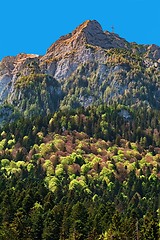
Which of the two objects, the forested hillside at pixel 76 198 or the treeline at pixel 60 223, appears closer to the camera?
the treeline at pixel 60 223

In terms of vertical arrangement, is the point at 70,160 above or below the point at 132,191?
above

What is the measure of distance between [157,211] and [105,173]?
5111cm

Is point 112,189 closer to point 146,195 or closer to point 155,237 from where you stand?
point 146,195

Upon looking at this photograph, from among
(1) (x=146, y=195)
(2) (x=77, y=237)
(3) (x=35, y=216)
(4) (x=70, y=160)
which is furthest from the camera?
(4) (x=70, y=160)

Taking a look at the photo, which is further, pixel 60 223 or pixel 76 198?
pixel 76 198

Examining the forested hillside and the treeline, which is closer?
the treeline

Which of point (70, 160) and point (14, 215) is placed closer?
point (14, 215)

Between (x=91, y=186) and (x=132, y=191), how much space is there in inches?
809

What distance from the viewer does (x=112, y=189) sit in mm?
170625

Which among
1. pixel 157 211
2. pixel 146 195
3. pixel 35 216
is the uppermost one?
pixel 146 195

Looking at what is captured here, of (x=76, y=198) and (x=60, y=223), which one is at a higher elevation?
(x=76, y=198)

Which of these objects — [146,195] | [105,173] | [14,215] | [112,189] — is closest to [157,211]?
[146,195]

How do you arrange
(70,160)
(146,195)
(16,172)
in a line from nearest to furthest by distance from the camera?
1. (146,195)
2. (16,172)
3. (70,160)

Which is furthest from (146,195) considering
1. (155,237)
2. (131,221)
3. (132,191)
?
(155,237)
